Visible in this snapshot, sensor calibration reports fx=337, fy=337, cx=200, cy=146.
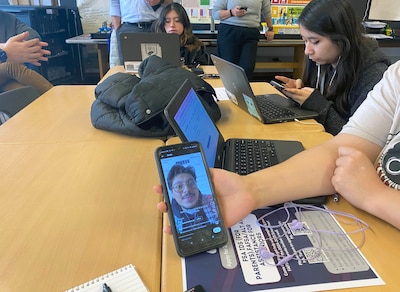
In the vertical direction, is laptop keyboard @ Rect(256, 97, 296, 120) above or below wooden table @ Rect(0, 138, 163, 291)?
above

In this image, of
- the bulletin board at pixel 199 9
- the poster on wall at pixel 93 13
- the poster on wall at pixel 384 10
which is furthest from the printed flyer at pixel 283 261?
the poster on wall at pixel 384 10

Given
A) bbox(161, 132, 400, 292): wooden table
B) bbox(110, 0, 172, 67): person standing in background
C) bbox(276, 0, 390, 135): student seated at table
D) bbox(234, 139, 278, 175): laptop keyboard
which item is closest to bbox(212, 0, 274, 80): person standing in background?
bbox(110, 0, 172, 67): person standing in background

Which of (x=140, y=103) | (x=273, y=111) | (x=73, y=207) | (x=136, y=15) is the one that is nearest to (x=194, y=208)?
(x=73, y=207)

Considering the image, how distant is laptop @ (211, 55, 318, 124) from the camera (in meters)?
1.17

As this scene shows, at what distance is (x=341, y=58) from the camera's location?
1347 millimetres

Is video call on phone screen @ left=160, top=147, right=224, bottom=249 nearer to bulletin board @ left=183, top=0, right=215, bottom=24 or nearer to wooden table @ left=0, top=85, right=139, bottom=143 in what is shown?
wooden table @ left=0, top=85, right=139, bottom=143

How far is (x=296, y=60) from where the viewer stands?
4199 mm

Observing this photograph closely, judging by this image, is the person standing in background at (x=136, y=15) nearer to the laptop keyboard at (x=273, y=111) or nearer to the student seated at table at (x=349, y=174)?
the laptop keyboard at (x=273, y=111)

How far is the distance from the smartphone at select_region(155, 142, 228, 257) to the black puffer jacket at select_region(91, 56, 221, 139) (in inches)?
15.3

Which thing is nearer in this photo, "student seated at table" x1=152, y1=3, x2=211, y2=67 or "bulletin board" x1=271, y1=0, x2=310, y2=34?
"student seated at table" x1=152, y1=3, x2=211, y2=67

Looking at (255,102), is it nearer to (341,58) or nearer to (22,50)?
(341,58)

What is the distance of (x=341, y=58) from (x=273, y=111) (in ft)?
1.21

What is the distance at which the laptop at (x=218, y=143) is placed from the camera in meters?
0.67

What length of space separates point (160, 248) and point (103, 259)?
97 mm
